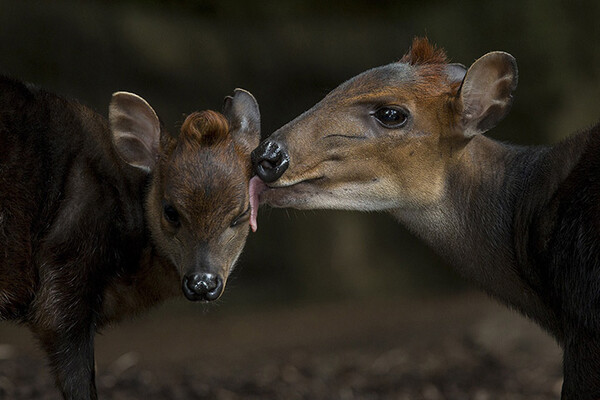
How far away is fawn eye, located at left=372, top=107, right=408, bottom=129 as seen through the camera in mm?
5539

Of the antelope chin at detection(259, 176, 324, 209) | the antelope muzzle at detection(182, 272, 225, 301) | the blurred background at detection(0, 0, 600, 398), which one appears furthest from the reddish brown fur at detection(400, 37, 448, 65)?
the blurred background at detection(0, 0, 600, 398)

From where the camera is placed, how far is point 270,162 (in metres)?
5.32

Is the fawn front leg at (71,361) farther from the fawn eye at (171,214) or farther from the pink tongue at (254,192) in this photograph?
the pink tongue at (254,192)

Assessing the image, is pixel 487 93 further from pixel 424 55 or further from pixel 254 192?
pixel 254 192

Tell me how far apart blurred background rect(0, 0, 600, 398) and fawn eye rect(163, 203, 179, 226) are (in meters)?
3.69

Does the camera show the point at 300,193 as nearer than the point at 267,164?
No

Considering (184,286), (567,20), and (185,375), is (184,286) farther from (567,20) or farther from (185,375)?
(567,20)

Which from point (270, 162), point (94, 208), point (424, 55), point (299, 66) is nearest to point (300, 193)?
point (270, 162)

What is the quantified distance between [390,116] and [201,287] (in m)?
1.41

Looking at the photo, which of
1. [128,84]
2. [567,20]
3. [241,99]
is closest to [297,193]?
[241,99]

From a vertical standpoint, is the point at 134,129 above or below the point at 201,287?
above

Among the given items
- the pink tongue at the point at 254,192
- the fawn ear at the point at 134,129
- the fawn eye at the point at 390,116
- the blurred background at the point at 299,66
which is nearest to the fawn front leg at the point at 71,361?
the fawn ear at the point at 134,129

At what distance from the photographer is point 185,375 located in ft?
28.6

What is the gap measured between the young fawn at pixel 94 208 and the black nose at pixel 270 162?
14.7 inches
